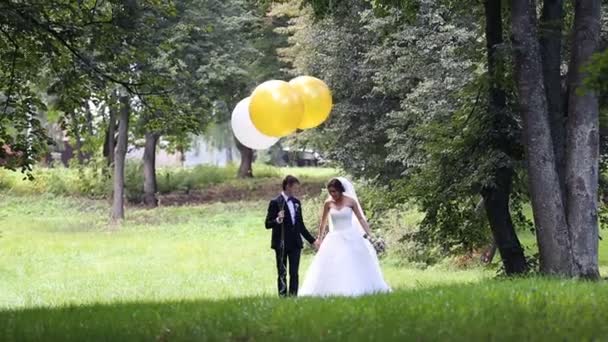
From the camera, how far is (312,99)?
48.4 feet

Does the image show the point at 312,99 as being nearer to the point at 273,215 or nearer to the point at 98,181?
the point at 273,215

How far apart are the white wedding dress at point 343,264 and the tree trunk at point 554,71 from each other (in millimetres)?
3027

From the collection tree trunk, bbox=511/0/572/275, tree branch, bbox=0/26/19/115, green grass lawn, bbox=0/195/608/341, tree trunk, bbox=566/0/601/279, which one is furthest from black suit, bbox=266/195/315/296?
tree branch, bbox=0/26/19/115

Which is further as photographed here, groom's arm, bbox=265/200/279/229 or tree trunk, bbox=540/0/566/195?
groom's arm, bbox=265/200/279/229

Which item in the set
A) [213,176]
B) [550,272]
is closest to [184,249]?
[550,272]

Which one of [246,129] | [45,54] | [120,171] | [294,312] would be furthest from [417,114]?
[120,171]

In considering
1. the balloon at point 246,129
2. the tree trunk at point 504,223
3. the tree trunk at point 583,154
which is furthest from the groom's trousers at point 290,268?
the tree trunk at point 583,154

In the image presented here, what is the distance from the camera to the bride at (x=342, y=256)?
505 inches

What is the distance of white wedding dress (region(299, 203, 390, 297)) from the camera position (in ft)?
42.0

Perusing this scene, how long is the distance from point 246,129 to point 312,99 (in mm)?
1346

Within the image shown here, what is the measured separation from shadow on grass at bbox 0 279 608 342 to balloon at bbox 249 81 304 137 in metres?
5.29

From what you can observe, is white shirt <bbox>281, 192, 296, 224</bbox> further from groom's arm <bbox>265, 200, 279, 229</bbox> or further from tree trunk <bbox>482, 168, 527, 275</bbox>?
tree trunk <bbox>482, 168, 527, 275</bbox>

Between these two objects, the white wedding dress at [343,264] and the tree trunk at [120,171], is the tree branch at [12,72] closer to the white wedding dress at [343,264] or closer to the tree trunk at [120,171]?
the white wedding dress at [343,264]

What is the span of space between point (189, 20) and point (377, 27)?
1132 centimetres
